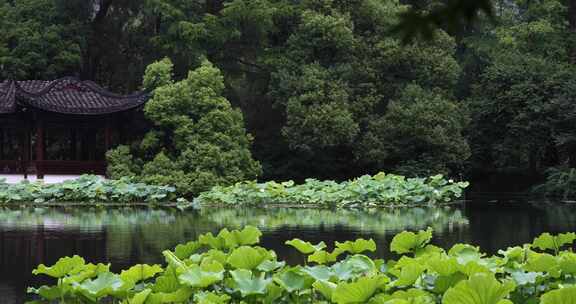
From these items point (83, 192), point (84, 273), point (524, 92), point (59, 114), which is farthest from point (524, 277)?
point (524, 92)

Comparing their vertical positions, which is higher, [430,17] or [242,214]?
[430,17]

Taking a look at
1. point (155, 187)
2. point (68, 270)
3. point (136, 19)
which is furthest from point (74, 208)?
point (68, 270)

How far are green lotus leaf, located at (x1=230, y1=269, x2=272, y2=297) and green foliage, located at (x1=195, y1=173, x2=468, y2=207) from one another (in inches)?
600

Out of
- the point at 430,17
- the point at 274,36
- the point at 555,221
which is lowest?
the point at 555,221

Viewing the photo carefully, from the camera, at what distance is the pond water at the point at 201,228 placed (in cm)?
1090

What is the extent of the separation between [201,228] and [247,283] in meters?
8.85

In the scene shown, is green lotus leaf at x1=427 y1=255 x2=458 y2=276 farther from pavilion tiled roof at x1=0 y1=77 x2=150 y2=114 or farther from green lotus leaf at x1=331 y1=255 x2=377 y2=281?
pavilion tiled roof at x1=0 y1=77 x2=150 y2=114

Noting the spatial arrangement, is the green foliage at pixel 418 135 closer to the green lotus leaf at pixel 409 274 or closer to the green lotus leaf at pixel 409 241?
the green lotus leaf at pixel 409 241

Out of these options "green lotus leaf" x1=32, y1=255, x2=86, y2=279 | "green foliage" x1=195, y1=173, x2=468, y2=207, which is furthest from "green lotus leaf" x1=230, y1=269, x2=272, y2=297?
"green foliage" x1=195, y1=173, x2=468, y2=207

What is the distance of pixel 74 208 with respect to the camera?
2027 centimetres

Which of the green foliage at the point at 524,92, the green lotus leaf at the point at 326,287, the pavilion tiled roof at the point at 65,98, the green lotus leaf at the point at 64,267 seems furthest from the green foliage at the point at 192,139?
the green lotus leaf at the point at 326,287

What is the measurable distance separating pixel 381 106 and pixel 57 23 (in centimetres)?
1010

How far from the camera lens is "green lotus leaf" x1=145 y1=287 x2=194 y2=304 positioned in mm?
5582

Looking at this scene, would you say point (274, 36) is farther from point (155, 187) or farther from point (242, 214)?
point (242, 214)
